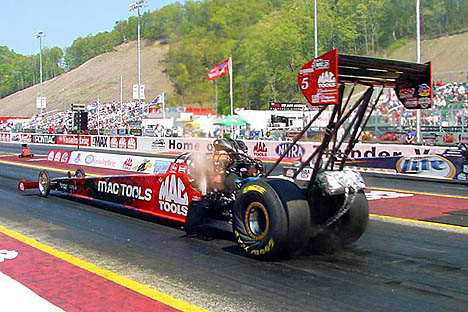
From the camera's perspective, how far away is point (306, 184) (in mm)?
7188

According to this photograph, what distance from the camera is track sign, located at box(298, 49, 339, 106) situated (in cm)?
580

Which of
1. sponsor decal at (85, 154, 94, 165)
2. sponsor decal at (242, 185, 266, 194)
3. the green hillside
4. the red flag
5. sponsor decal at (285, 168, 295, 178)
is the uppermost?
the green hillside

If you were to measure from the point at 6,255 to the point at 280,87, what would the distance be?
148 ft

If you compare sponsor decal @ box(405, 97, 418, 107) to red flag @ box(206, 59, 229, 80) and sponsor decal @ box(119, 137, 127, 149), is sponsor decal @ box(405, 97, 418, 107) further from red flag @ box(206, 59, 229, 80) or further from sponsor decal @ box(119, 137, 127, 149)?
sponsor decal @ box(119, 137, 127, 149)

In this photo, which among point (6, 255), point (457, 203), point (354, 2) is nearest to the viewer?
Answer: point (6, 255)

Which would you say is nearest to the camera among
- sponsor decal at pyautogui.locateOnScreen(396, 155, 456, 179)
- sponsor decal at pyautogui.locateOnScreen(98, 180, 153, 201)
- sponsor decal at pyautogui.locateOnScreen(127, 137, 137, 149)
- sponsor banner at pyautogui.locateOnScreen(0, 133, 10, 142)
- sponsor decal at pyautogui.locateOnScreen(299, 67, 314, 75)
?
sponsor decal at pyautogui.locateOnScreen(299, 67, 314, 75)

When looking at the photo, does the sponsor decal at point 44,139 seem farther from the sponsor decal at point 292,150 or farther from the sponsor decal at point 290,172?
the sponsor decal at point 290,172

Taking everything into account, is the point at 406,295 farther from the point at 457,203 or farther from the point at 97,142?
the point at 97,142

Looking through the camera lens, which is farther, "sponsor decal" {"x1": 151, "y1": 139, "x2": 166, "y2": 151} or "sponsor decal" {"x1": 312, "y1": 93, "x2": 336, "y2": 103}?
"sponsor decal" {"x1": 151, "y1": 139, "x2": 166, "y2": 151}

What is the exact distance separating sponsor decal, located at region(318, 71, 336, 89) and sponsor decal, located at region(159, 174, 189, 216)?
3436 mm

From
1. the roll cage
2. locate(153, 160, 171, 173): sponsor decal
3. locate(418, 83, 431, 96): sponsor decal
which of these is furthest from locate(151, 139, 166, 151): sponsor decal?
locate(418, 83, 431, 96): sponsor decal

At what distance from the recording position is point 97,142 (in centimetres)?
4384

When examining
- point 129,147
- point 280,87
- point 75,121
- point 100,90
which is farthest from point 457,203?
point 100,90

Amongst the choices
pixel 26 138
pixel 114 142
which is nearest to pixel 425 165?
pixel 114 142
